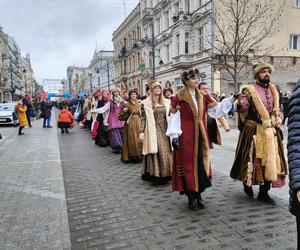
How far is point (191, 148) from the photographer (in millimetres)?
4652

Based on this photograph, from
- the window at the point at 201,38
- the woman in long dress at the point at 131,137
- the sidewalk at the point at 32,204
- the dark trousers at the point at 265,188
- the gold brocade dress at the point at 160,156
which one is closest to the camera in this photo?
the sidewalk at the point at 32,204

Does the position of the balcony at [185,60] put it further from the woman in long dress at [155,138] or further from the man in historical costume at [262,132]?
the man in historical costume at [262,132]

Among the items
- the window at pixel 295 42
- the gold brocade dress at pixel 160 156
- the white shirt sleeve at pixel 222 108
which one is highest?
the window at pixel 295 42

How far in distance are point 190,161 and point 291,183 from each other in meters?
2.66

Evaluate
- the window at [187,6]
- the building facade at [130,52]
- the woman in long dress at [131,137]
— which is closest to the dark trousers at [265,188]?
the woman in long dress at [131,137]

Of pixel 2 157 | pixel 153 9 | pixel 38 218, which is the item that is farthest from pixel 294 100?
pixel 153 9

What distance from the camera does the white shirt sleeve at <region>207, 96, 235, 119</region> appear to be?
4.66 m

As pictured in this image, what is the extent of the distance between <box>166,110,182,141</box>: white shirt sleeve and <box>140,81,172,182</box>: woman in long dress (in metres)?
1.57

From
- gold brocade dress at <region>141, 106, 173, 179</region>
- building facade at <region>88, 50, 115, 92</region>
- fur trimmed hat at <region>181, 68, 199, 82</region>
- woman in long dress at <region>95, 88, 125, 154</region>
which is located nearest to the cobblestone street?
gold brocade dress at <region>141, 106, 173, 179</region>

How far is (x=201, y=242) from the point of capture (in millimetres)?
3719

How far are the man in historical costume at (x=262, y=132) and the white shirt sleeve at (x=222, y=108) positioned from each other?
0.12 meters

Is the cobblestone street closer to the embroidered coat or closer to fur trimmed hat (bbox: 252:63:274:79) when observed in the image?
the embroidered coat

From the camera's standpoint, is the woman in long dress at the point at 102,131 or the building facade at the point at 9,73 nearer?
the woman in long dress at the point at 102,131

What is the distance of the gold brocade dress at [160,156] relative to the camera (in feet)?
20.5
